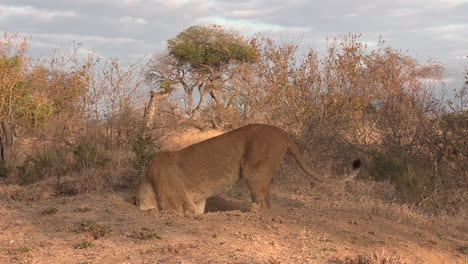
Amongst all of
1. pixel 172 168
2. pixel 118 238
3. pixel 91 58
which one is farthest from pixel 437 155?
pixel 91 58

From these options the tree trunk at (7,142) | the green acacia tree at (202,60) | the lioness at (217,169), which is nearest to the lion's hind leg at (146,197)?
the lioness at (217,169)

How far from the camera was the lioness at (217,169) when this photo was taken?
289 inches

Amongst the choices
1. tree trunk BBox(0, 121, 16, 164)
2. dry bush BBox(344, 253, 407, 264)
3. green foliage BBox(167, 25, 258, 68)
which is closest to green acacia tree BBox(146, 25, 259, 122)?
green foliage BBox(167, 25, 258, 68)

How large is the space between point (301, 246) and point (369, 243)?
0.88 m

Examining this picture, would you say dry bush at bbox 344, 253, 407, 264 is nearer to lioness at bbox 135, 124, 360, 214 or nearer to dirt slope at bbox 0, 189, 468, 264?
dirt slope at bbox 0, 189, 468, 264

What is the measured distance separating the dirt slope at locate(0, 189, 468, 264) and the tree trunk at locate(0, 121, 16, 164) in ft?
21.9

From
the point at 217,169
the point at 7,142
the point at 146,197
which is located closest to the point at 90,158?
the point at 146,197

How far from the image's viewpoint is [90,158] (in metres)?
10.8

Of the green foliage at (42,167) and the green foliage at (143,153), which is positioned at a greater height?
the green foliage at (143,153)

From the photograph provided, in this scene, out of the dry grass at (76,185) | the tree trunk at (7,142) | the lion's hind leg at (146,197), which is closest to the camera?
the lion's hind leg at (146,197)

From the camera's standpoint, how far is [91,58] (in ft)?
51.2

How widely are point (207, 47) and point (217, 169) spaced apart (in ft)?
75.5

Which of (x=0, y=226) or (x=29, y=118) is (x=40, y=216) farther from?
(x=29, y=118)

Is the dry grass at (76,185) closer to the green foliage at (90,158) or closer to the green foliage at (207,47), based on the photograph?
the green foliage at (90,158)
